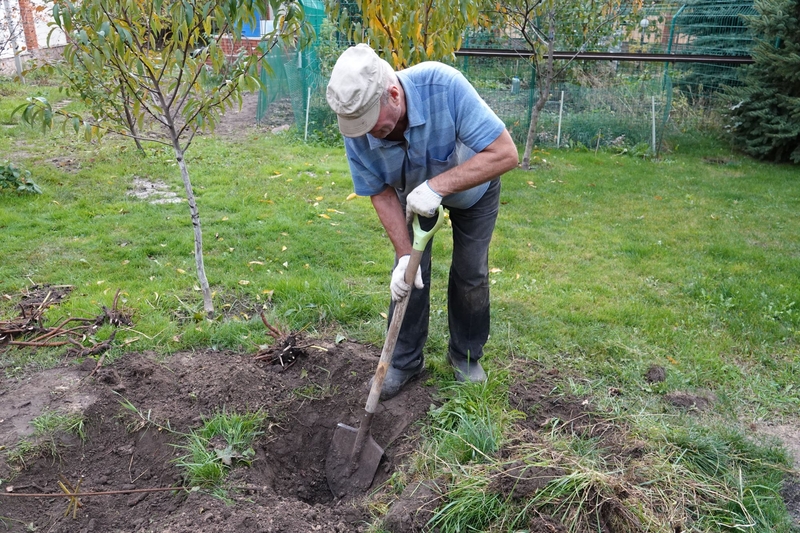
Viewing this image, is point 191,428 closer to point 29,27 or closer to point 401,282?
point 401,282

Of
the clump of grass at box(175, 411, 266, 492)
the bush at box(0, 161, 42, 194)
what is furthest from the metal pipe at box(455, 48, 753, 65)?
the clump of grass at box(175, 411, 266, 492)

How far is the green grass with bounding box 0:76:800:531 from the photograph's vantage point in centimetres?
278

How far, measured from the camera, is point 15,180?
21.3ft

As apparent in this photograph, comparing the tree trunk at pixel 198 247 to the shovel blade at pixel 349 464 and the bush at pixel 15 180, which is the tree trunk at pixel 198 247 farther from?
the bush at pixel 15 180

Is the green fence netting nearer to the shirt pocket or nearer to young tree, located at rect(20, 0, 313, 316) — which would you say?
young tree, located at rect(20, 0, 313, 316)

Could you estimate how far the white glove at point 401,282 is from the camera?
287 cm

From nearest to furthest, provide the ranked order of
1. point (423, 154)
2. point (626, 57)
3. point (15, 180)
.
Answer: point (423, 154)
point (15, 180)
point (626, 57)

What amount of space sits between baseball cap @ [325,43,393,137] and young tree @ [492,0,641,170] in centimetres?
565

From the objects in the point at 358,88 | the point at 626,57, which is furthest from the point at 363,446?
the point at 626,57

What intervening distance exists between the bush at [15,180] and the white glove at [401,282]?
17.5ft

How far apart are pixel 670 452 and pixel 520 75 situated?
334 inches

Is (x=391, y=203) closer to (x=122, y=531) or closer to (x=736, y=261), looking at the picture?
(x=122, y=531)

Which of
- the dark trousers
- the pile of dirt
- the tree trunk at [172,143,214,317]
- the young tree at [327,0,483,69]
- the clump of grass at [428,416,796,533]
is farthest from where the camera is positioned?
the young tree at [327,0,483,69]

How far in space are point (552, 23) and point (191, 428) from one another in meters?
7.12
